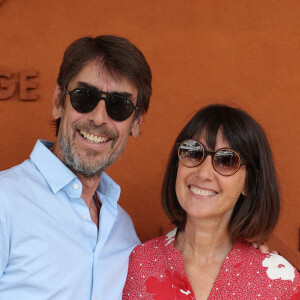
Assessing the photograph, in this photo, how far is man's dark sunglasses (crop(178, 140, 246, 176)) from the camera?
5.45 ft

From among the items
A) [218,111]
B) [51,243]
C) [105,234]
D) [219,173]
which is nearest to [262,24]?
[218,111]

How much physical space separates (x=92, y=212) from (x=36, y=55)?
1.27 metres

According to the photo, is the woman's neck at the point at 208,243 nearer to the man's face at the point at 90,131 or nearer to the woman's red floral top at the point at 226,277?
the woman's red floral top at the point at 226,277

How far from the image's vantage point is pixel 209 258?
1.79 m

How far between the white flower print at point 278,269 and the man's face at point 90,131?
2.60 ft

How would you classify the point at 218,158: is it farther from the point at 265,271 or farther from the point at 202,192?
the point at 265,271

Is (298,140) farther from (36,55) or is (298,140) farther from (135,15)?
(36,55)

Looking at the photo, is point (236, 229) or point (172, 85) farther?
point (172, 85)

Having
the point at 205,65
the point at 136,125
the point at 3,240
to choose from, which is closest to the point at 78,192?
the point at 3,240

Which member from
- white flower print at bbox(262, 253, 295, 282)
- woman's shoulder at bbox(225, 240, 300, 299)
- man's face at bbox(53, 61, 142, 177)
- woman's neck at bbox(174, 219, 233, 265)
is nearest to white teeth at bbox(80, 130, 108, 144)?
man's face at bbox(53, 61, 142, 177)

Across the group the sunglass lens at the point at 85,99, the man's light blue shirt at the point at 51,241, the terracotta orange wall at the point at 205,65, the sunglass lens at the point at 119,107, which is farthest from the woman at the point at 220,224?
the terracotta orange wall at the point at 205,65

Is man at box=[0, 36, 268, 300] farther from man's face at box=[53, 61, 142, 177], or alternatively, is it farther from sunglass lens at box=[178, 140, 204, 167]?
sunglass lens at box=[178, 140, 204, 167]

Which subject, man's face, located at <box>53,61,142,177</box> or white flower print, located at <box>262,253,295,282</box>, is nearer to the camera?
white flower print, located at <box>262,253,295,282</box>

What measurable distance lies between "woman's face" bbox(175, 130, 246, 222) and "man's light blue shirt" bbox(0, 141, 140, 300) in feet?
1.38
